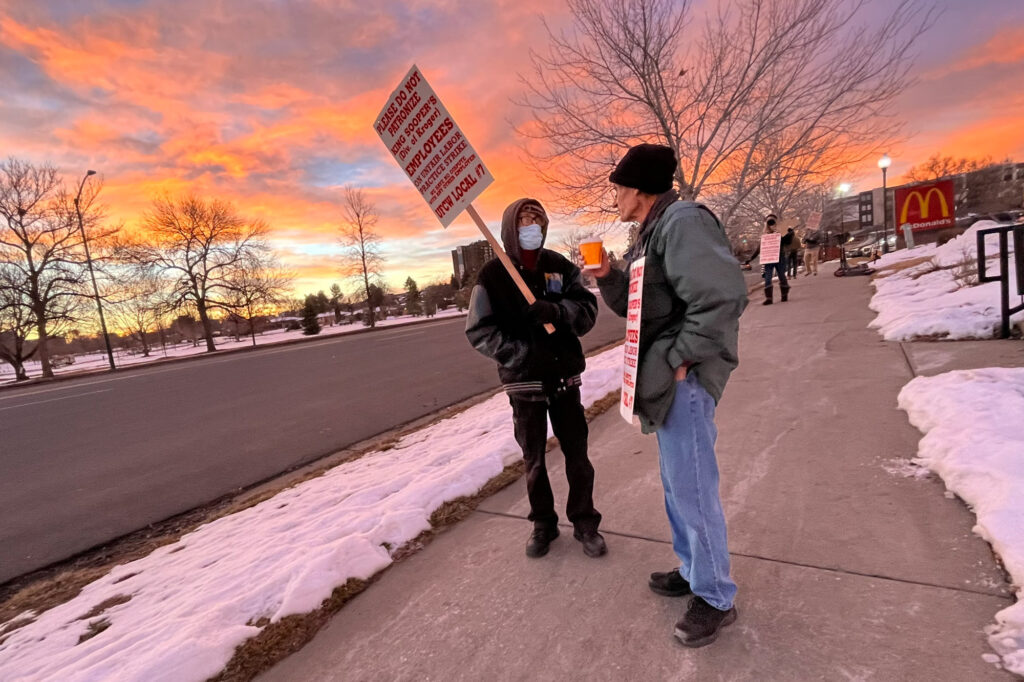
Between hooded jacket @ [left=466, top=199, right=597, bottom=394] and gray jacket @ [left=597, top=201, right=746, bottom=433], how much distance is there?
0.73m

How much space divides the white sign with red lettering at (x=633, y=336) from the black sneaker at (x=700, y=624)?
78 cm

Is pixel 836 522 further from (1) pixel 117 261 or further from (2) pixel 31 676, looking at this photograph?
(1) pixel 117 261

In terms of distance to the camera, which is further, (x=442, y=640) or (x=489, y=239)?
(x=489, y=239)

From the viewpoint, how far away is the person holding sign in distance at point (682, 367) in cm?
180

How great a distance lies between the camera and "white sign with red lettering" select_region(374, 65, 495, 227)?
9.44 ft

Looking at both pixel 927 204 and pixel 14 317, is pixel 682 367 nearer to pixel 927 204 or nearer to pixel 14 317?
pixel 927 204

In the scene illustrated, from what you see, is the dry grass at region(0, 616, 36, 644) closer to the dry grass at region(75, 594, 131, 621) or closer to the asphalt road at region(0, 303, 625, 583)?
the dry grass at region(75, 594, 131, 621)

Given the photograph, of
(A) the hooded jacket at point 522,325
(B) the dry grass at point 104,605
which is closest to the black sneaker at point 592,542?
(A) the hooded jacket at point 522,325

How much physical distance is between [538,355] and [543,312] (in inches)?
10.8

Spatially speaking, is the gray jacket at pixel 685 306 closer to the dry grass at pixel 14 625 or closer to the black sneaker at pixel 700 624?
the black sneaker at pixel 700 624

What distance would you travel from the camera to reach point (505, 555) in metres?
2.76

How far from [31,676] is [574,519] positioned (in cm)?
274

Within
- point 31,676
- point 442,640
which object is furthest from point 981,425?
point 31,676

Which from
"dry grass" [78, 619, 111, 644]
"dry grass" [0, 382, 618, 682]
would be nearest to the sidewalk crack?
"dry grass" [0, 382, 618, 682]
